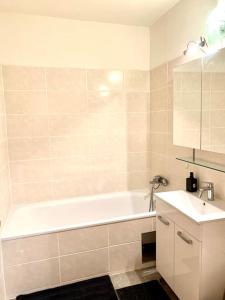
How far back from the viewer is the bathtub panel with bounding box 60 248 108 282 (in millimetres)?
1905

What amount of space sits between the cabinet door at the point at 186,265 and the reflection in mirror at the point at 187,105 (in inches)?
30.2

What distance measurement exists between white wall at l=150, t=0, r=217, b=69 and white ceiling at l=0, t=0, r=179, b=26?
99 mm

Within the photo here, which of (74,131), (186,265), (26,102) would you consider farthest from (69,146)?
(186,265)

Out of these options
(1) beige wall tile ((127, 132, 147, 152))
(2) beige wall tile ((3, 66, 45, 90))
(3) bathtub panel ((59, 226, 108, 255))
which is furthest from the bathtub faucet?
(2) beige wall tile ((3, 66, 45, 90))

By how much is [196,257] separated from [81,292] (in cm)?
102

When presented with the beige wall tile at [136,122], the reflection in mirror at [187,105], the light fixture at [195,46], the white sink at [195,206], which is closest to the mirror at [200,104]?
the reflection in mirror at [187,105]

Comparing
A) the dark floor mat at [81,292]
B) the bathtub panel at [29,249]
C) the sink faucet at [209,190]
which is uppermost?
the sink faucet at [209,190]

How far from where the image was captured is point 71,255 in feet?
6.26

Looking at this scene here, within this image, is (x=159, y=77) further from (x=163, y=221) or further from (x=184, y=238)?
(x=184, y=238)

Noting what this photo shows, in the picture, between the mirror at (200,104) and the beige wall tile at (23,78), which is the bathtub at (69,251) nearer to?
the mirror at (200,104)

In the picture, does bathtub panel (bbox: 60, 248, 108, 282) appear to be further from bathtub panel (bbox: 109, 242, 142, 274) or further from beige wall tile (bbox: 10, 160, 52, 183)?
beige wall tile (bbox: 10, 160, 52, 183)

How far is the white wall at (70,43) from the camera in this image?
2.24 m

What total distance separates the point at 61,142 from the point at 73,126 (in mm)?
227

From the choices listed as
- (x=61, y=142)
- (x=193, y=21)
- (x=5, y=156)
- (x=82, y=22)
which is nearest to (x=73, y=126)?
(x=61, y=142)
